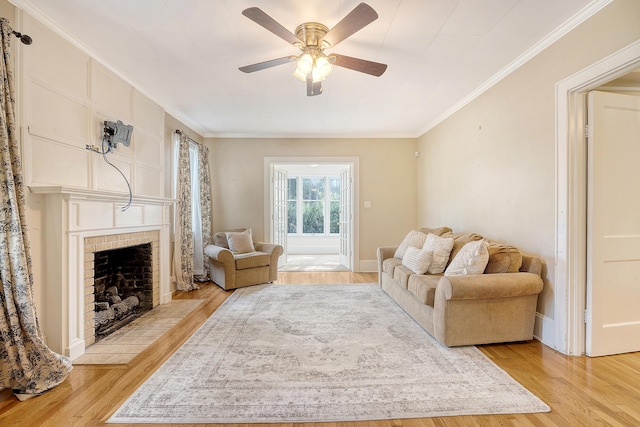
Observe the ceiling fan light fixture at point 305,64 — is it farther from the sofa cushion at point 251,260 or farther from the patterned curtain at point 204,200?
the patterned curtain at point 204,200

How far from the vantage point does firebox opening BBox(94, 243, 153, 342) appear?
3.13 meters

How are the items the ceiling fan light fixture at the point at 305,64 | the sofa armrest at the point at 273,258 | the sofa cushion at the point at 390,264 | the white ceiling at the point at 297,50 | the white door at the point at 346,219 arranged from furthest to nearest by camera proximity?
the white door at the point at 346,219 < the sofa armrest at the point at 273,258 < the sofa cushion at the point at 390,264 < the ceiling fan light fixture at the point at 305,64 < the white ceiling at the point at 297,50

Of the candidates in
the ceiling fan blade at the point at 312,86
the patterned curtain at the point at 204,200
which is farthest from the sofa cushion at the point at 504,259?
the patterned curtain at the point at 204,200

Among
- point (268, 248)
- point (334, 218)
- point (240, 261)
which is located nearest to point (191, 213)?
point (240, 261)

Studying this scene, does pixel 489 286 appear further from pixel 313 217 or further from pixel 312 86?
pixel 313 217

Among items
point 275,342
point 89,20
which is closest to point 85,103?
point 89,20

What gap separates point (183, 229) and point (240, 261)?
94 cm

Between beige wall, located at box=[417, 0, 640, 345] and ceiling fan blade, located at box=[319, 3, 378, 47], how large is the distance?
5.45ft

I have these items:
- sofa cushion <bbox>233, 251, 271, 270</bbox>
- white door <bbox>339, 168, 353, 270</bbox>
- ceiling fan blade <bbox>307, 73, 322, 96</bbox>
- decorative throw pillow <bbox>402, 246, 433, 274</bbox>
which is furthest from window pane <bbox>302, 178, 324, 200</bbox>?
ceiling fan blade <bbox>307, 73, 322, 96</bbox>

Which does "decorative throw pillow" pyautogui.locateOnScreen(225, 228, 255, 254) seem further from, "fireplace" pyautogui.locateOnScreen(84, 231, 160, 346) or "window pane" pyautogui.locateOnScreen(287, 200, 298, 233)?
"window pane" pyautogui.locateOnScreen(287, 200, 298, 233)

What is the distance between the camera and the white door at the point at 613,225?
2264mm

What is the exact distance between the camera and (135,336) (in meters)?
2.72

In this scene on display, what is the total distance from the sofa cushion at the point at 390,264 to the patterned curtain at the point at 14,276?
3.23m

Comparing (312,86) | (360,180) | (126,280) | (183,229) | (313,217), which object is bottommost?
(126,280)
